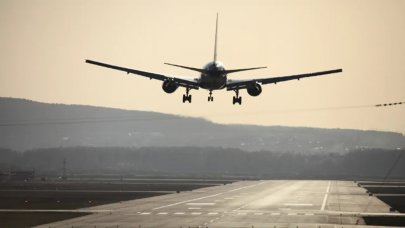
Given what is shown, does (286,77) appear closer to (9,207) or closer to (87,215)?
(87,215)

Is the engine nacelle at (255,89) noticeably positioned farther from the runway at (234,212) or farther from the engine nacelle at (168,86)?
the runway at (234,212)

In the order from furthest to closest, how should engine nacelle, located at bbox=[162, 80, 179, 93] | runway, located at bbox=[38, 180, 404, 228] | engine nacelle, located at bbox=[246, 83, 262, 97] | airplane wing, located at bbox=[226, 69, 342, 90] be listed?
airplane wing, located at bbox=[226, 69, 342, 90]
engine nacelle, located at bbox=[246, 83, 262, 97]
engine nacelle, located at bbox=[162, 80, 179, 93]
runway, located at bbox=[38, 180, 404, 228]

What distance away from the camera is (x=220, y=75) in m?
96.4

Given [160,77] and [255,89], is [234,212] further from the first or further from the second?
[160,77]

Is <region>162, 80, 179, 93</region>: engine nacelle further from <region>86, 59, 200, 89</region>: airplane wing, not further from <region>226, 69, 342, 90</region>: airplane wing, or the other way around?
<region>226, 69, 342, 90</region>: airplane wing

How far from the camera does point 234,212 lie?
4505 inches

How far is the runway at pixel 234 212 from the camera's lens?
95.4 meters

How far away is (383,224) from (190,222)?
2561cm

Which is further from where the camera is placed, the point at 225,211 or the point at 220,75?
the point at 225,211

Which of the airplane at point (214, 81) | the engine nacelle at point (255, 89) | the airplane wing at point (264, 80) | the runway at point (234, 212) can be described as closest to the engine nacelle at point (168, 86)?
the airplane at point (214, 81)

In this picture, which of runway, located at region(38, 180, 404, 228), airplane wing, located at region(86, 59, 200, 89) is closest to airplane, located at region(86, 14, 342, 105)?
airplane wing, located at region(86, 59, 200, 89)

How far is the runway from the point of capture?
313ft

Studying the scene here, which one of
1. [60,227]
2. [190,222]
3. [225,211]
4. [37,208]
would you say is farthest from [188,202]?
[60,227]

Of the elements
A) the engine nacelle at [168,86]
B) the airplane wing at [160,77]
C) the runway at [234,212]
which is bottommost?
the runway at [234,212]
